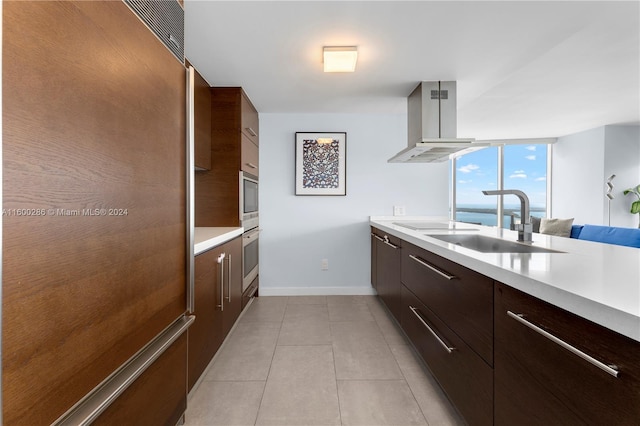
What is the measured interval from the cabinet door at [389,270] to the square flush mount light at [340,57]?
139 cm

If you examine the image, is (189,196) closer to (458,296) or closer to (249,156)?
A: (458,296)

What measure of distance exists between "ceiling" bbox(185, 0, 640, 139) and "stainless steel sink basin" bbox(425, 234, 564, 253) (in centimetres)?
132

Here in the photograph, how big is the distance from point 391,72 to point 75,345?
2.56 m

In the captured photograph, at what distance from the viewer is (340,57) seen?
208 cm

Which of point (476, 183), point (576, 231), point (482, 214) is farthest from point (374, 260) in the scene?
point (482, 214)

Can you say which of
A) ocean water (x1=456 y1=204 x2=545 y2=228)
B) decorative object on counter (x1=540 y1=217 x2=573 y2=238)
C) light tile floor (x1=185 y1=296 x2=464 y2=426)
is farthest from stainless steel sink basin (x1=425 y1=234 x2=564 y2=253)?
ocean water (x1=456 y1=204 x2=545 y2=228)

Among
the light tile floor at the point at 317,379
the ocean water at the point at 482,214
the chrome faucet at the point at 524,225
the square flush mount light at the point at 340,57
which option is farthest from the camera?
the ocean water at the point at 482,214

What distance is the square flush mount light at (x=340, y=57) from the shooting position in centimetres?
204

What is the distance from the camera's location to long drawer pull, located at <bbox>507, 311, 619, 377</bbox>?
0.62m

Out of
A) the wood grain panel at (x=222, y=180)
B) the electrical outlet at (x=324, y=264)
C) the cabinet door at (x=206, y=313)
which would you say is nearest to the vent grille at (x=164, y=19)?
the cabinet door at (x=206, y=313)

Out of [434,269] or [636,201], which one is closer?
[434,269]

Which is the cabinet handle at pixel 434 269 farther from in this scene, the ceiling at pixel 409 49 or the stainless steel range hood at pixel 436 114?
the ceiling at pixel 409 49

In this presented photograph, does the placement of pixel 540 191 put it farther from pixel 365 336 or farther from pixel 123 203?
pixel 123 203

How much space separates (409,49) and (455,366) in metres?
A: 1.99
